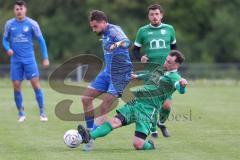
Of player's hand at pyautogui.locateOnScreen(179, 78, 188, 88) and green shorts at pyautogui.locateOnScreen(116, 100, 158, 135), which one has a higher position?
player's hand at pyautogui.locateOnScreen(179, 78, 188, 88)

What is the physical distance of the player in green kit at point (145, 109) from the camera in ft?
37.8

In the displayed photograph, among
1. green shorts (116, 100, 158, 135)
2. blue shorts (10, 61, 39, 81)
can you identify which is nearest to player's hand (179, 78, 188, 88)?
green shorts (116, 100, 158, 135)

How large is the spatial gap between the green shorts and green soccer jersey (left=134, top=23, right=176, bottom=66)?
1988 millimetres

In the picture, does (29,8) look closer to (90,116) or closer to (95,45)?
(95,45)

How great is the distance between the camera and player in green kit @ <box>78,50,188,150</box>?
11523 mm

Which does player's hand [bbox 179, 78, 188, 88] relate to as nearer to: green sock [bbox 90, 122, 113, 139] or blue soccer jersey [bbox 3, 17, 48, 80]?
green sock [bbox 90, 122, 113, 139]

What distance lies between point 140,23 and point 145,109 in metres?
46.9

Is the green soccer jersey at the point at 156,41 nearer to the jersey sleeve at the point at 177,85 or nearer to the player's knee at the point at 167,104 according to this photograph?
the player's knee at the point at 167,104

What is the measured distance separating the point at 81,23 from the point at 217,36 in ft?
33.3

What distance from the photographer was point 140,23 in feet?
192

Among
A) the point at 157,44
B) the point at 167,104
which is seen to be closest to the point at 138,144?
the point at 167,104

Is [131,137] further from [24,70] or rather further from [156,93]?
[24,70]

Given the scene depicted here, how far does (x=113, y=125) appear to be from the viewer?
11539 mm

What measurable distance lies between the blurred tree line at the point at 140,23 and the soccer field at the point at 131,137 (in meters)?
37.1
